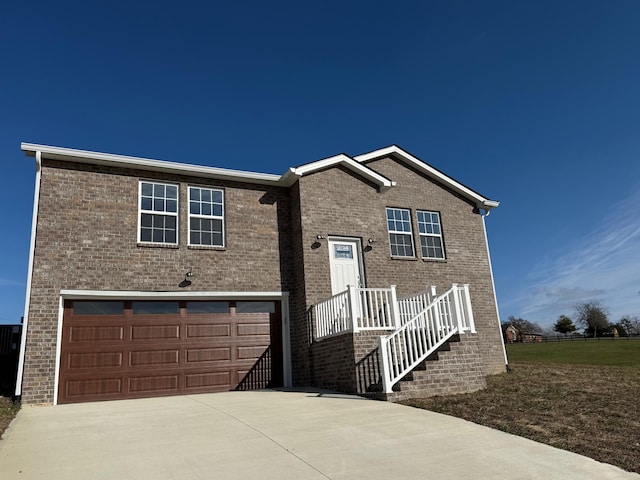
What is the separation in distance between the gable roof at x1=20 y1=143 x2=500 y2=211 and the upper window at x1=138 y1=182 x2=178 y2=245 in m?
0.51

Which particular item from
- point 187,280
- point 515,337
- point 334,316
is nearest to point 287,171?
point 187,280

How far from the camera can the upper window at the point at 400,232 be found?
48.1 feet

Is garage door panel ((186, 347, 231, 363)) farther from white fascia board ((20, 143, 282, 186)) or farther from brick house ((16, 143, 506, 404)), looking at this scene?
white fascia board ((20, 143, 282, 186))

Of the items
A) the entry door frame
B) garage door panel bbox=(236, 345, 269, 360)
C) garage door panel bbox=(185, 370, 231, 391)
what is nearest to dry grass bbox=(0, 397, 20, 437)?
garage door panel bbox=(185, 370, 231, 391)

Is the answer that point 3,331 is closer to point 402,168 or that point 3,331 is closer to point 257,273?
point 257,273

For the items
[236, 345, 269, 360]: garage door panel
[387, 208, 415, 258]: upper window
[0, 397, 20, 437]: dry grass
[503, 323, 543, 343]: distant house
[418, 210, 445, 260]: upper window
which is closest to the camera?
[0, 397, 20, 437]: dry grass

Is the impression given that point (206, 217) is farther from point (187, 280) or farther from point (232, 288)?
point (232, 288)

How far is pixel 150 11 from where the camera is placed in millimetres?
11750

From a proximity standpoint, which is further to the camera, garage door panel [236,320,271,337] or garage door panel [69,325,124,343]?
garage door panel [236,320,271,337]

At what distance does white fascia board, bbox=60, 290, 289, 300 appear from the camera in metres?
11.0

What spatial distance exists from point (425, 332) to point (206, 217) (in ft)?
20.8

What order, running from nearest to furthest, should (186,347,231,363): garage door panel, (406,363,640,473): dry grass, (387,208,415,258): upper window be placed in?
(406,363,640,473): dry grass < (186,347,231,363): garage door panel < (387,208,415,258): upper window

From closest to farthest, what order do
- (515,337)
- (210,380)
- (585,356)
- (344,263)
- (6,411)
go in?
1. (6,411)
2. (210,380)
3. (344,263)
4. (585,356)
5. (515,337)

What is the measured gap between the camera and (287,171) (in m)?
13.2
